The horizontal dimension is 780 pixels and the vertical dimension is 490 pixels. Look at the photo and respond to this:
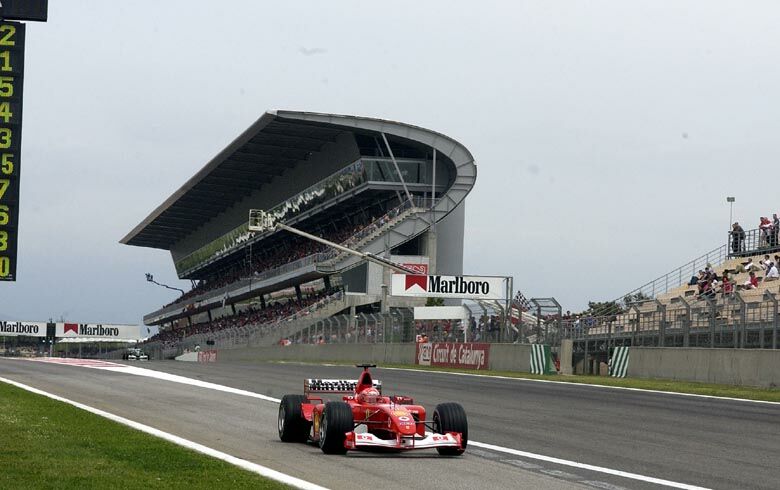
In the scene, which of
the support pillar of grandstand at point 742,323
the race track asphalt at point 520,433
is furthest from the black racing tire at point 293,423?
the support pillar of grandstand at point 742,323

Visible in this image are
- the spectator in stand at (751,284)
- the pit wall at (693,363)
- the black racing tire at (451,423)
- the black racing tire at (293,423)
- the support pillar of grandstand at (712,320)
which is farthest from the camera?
the spectator in stand at (751,284)

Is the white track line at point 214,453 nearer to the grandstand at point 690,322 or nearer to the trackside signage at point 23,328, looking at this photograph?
the grandstand at point 690,322

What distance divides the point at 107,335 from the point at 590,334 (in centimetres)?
11596

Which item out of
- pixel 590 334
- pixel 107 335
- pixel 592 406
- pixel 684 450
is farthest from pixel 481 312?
pixel 107 335

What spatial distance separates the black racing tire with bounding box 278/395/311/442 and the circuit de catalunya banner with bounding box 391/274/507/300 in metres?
39.7

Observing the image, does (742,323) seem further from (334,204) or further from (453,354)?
(334,204)

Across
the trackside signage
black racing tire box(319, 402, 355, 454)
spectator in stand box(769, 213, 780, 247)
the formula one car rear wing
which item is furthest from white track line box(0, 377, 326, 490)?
the trackside signage

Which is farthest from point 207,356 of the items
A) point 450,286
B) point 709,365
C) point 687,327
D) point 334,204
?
point 709,365

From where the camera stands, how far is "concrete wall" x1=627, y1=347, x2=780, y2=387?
25.6 metres

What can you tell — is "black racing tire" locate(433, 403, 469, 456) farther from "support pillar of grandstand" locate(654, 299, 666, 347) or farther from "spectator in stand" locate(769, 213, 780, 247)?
"spectator in stand" locate(769, 213, 780, 247)

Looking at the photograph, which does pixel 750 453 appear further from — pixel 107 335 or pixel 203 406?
pixel 107 335

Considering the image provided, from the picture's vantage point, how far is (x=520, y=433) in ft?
49.6

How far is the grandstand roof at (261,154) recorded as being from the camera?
68750mm

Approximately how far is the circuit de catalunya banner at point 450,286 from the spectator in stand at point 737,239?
31.2ft
